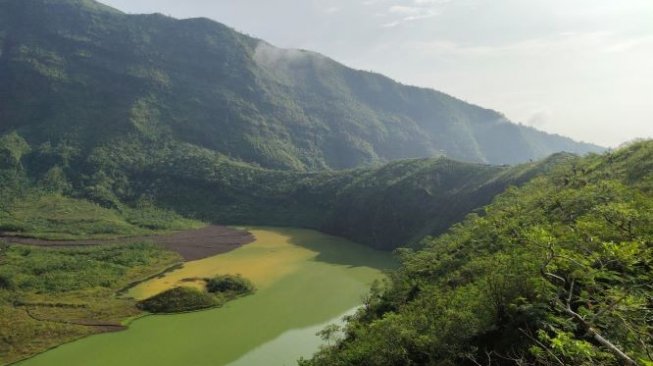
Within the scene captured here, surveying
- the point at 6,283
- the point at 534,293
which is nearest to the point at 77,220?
the point at 6,283

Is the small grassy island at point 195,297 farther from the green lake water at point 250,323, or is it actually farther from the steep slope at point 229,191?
the steep slope at point 229,191

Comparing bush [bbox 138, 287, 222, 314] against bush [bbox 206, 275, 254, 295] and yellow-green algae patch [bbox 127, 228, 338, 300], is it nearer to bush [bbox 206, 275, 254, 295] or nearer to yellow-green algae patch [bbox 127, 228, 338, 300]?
bush [bbox 206, 275, 254, 295]

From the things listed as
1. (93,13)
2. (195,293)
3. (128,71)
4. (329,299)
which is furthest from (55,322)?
(93,13)

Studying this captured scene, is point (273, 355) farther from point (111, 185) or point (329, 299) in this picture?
point (111, 185)

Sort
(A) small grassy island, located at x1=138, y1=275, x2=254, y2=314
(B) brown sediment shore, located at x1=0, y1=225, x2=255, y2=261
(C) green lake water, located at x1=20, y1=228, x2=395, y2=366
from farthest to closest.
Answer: (B) brown sediment shore, located at x1=0, y1=225, x2=255, y2=261 → (A) small grassy island, located at x1=138, y1=275, x2=254, y2=314 → (C) green lake water, located at x1=20, y1=228, x2=395, y2=366

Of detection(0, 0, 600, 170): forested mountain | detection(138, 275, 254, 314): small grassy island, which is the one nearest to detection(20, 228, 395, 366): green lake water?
detection(138, 275, 254, 314): small grassy island

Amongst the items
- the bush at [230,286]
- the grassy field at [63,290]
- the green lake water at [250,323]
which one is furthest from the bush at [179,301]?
the bush at [230,286]
